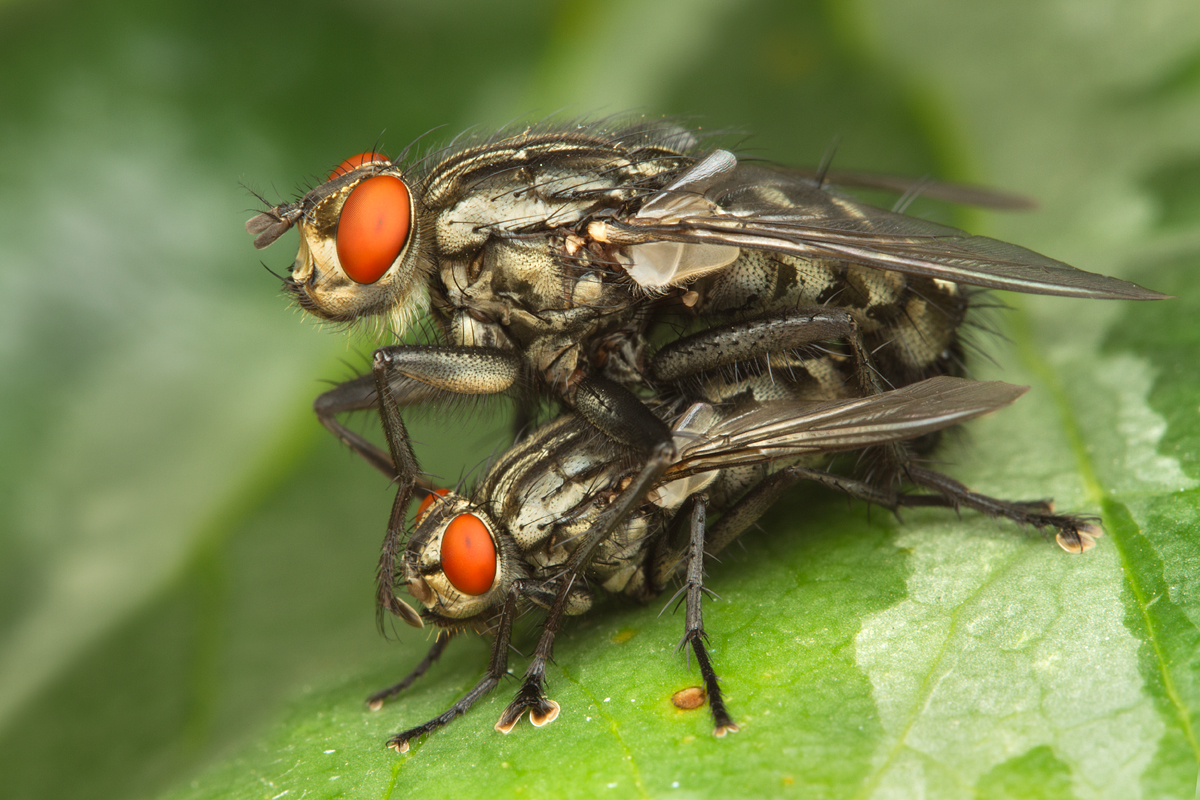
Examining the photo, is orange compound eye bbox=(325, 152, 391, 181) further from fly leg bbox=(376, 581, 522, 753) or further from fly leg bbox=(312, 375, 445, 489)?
fly leg bbox=(376, 581, 522, 753)

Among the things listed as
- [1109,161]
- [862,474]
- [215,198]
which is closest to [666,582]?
[862,474]

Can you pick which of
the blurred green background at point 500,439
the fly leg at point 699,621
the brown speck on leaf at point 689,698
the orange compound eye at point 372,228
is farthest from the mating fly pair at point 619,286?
the brown speck on leaf at point 689,698

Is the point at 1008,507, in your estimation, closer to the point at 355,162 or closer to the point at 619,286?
the point at 619,286

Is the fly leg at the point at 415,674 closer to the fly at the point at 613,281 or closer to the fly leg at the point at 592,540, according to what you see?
the fly at the point at 613,281

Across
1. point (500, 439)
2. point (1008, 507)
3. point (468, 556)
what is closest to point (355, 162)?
point (500, 439)

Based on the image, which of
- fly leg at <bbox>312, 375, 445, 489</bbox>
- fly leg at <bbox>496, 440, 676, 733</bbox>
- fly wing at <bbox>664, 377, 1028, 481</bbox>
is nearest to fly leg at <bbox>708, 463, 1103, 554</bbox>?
fly wing at <bbox>664, 377, 1028, 481</bbox>

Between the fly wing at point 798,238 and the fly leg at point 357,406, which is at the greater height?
the fly leg at point 357,406
